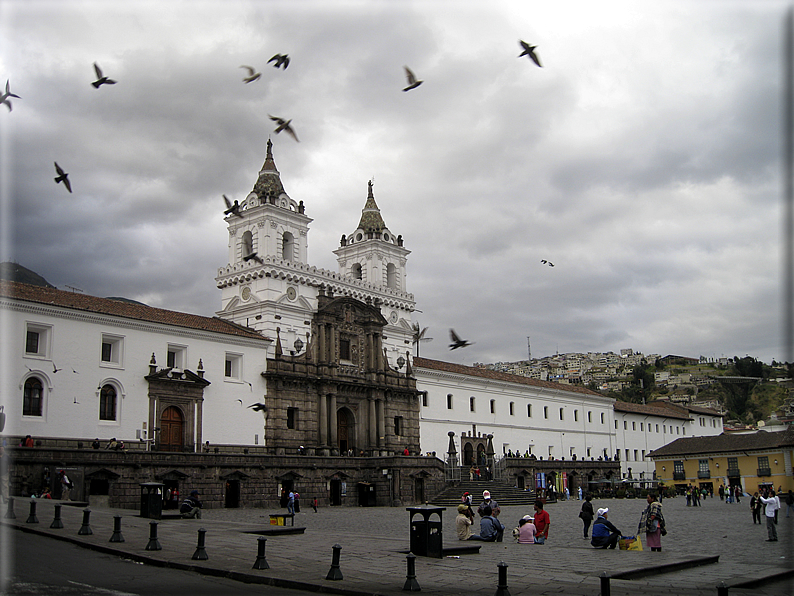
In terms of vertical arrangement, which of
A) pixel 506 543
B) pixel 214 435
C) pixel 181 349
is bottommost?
pixel 506 543

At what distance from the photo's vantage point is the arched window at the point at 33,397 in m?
33.1

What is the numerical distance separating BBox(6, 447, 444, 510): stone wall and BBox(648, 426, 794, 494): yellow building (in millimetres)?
29740

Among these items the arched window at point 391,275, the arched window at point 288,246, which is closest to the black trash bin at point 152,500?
the arched window at point 288,246

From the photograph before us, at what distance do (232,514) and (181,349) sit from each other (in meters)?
11.9

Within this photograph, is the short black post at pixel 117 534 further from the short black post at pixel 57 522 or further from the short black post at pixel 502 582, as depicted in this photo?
the short black post at pixel 502 582

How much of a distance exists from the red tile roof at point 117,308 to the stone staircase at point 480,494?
13850 mm

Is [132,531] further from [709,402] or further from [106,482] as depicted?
[709,402]

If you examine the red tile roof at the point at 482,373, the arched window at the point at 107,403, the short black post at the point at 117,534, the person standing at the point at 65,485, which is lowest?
the short black post at the point at 117,534

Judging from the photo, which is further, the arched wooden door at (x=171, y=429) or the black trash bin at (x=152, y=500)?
the arched wooden door at (x=171, y=429)

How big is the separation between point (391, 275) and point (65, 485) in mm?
32627

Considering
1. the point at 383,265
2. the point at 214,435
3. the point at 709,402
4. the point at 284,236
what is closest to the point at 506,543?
the point at 214,435

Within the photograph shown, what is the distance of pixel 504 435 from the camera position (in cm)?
6222

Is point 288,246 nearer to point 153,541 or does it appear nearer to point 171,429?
point 171,429

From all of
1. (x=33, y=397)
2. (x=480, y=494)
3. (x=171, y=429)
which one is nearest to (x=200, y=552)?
(x=33, y=397)
